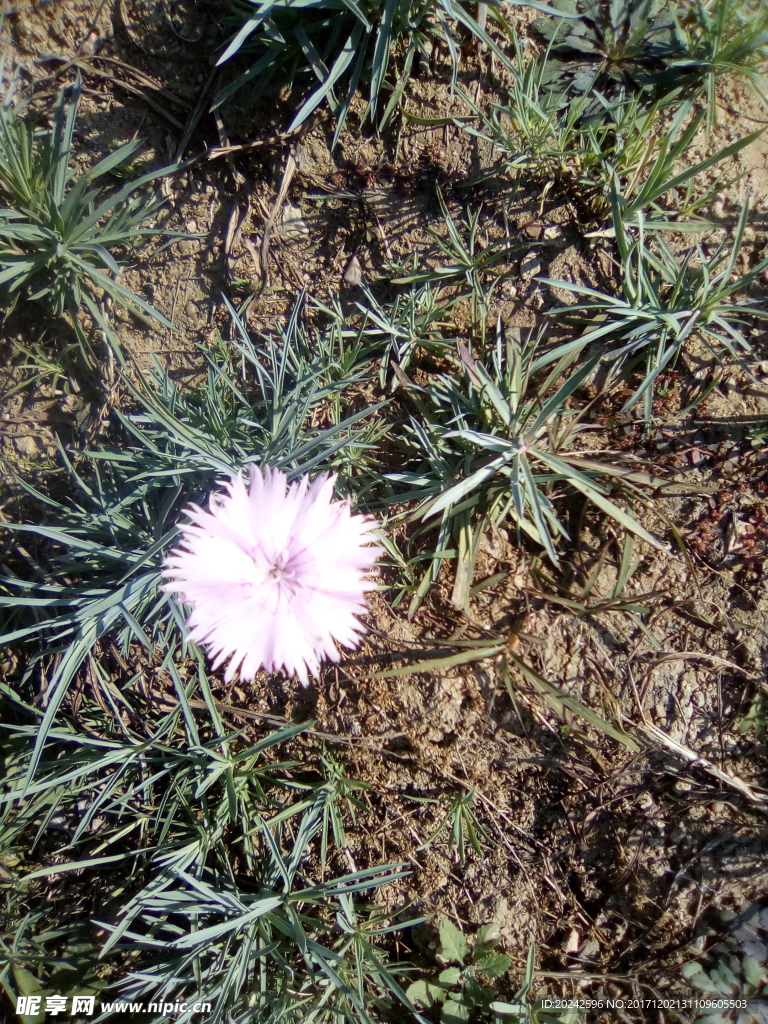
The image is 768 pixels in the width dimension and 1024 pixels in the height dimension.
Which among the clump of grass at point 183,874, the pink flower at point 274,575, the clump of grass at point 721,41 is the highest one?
the clump of grass at point 721,41

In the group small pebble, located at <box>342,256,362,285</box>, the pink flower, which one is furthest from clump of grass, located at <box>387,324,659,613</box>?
the pink flower

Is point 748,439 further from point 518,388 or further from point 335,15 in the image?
point 335,15

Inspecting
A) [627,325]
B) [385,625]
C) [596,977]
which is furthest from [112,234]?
[596,977]

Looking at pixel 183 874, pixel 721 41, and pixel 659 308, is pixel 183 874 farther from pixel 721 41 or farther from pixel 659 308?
pixel 721 41

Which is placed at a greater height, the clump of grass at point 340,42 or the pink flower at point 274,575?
the clump of grass at point 340,42

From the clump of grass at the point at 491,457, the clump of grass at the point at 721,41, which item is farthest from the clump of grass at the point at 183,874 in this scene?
the clump of grass at the point at 721,41

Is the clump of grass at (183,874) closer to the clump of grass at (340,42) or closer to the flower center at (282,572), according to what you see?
the flower center at (282,572)
